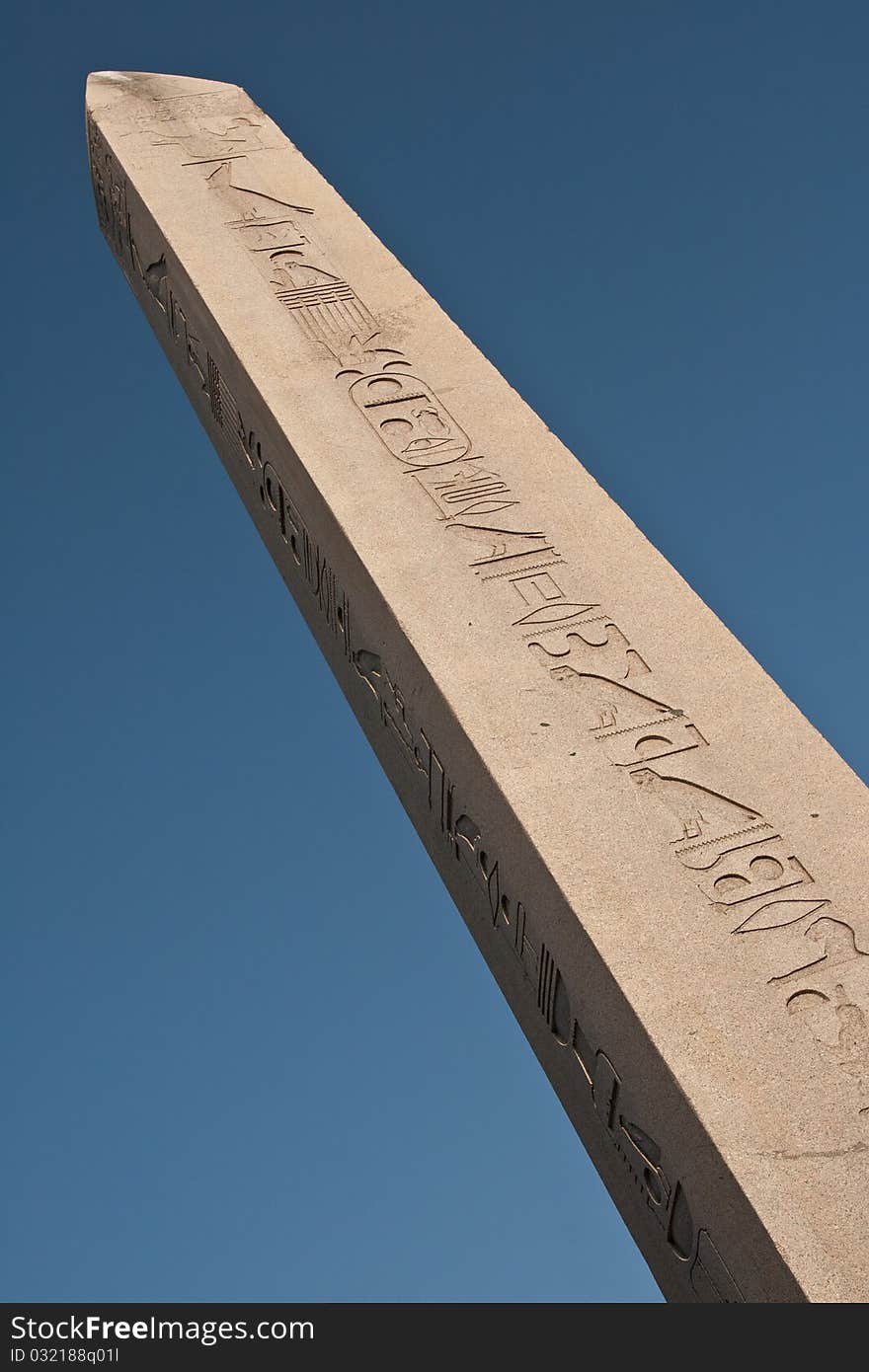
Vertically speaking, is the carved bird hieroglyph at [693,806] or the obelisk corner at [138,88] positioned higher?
the obelisk corner at [138,88]

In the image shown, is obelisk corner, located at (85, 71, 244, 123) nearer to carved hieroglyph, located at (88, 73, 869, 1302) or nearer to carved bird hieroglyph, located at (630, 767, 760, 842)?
carved hieroglyph, located at (88, 73, 869, 1302)

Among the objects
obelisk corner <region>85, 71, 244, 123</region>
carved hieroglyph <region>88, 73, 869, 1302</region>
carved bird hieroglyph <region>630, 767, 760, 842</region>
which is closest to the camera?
carved hieroglyph <region>88, 73, 869, 1302</region>

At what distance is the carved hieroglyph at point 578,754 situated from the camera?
335cm

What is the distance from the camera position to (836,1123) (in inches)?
129

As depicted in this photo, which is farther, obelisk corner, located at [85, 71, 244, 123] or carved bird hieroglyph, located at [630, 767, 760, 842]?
obelisk corner, located at [85, 71, 244, 123]

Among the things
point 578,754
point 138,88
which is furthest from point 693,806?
point 138,88

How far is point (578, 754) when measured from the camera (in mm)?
4109

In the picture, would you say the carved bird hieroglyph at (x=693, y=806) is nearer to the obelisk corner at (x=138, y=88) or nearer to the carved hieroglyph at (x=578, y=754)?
the carved hieroglyph at (x=578, y=754)

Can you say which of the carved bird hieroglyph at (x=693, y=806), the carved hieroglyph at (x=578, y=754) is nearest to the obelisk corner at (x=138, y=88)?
the carved hieroglyph at (x=578, y=754)

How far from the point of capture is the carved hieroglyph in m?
3.35

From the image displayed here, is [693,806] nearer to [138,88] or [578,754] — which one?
[578,754]

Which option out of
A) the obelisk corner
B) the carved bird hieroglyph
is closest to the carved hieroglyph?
the carved bird hieroglyph
